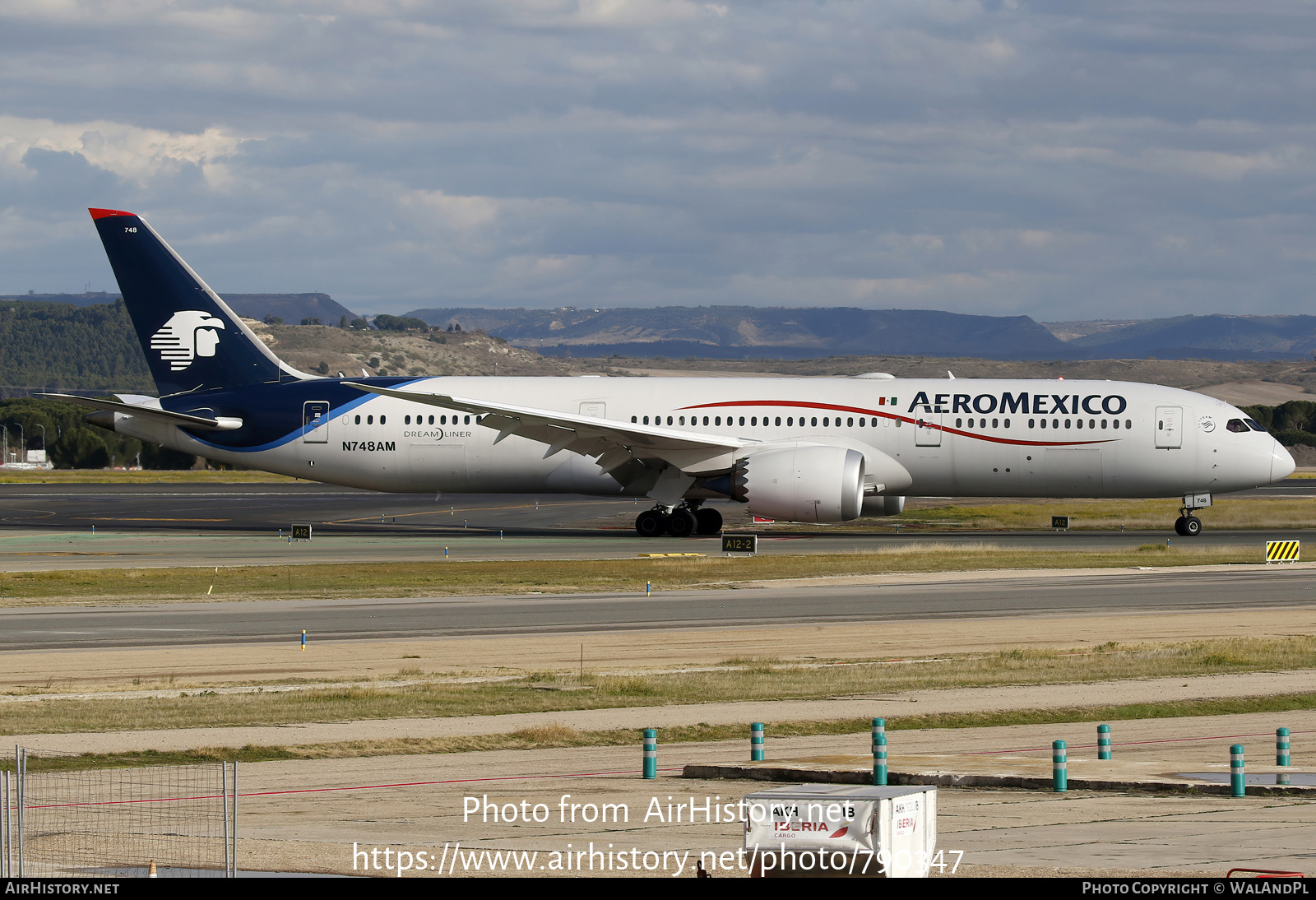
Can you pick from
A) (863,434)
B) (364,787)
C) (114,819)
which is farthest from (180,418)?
(114,819)

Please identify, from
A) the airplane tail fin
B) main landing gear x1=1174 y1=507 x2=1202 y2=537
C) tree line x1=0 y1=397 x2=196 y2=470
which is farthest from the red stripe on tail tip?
tree line x1=0 y1=397 x2=196 y2=470

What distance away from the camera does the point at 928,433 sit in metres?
44.4

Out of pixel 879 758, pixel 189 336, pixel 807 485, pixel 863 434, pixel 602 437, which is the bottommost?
pixel 879 758

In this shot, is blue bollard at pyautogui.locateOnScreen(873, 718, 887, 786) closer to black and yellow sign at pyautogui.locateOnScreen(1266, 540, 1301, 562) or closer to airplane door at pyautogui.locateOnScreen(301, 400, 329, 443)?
black and yellow sign at pyautogui.locateOnScreen(1266, 540, 1301, 562)

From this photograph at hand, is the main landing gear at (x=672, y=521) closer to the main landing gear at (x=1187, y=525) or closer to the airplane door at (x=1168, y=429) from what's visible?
the airplane door at (x=1168, y=429)

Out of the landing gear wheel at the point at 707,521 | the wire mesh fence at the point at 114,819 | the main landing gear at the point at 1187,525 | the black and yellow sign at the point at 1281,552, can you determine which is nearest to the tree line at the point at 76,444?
the landing gear wheel at the point at 707,521

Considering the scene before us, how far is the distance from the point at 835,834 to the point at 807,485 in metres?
33.1

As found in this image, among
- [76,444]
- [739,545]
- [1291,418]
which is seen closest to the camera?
[739,545]

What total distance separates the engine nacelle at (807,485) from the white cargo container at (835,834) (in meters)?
32.7

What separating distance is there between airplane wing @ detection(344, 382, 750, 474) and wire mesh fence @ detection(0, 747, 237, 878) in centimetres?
2678

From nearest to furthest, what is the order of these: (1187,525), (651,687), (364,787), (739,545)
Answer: (364,787) < (651,687) < (739,545) < (1187,525)

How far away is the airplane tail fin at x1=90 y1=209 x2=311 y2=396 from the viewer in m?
47.5

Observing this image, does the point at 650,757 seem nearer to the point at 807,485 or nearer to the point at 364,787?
the point at 364,787

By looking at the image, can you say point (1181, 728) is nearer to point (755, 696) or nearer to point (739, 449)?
point (755, 696)
